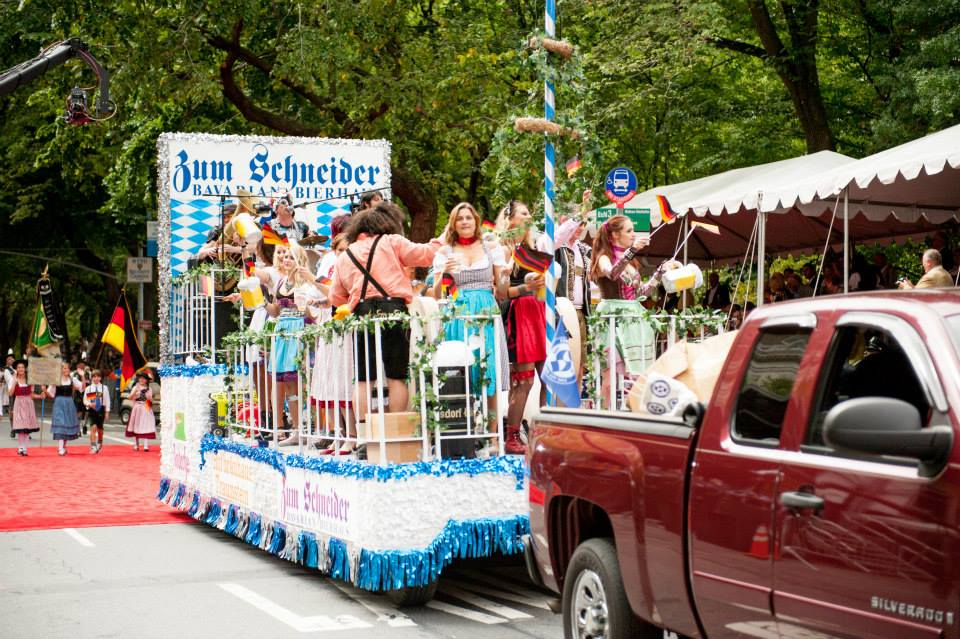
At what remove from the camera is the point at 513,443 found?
878cm

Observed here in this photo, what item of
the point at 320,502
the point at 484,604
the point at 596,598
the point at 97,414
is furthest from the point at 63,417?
the point at 596,598

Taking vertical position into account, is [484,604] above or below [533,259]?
below

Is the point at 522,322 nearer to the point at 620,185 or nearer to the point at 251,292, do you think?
the point at 251,292

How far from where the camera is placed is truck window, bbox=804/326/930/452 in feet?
14.2

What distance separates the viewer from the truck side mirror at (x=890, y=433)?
3.64m

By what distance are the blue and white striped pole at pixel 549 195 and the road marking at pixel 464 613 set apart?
1764 mm

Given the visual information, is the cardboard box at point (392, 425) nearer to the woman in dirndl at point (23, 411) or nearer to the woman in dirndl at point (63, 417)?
the woman in dirndl at point (63, 417)

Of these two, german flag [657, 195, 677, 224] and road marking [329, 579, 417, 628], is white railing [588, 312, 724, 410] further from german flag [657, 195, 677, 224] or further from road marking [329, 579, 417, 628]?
road marking [329, 579, 417, 628]

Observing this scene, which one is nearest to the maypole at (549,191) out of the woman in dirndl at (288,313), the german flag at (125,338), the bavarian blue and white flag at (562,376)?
the bavarian blue and white flag at (562,376)

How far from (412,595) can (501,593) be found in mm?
990

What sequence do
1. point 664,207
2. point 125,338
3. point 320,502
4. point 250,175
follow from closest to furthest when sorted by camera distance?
point 320,502, point 664,207, point 250,175, point 125,338

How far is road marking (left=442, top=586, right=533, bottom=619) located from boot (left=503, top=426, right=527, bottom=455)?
1.02 m

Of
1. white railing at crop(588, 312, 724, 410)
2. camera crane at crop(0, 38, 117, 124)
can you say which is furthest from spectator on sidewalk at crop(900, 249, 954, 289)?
camera crane at crop(0, 38, 117, 124)

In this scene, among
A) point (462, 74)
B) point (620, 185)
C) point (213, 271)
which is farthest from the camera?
point (462, 74)
